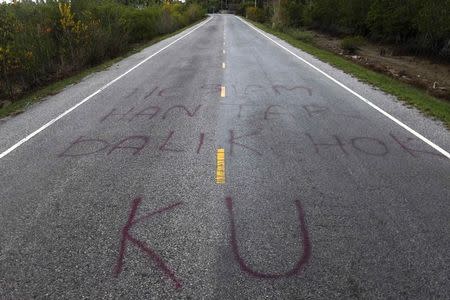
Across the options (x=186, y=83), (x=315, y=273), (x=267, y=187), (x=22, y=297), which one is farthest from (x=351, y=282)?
(x=186, y=83)

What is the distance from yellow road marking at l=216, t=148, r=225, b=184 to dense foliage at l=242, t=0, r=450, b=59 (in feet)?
64.2

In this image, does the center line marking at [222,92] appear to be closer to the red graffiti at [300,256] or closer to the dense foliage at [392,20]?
the red graffiti at [300,256]

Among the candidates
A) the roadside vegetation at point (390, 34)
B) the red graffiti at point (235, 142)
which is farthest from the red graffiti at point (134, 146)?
the roadside vegetation at point (390, 34)

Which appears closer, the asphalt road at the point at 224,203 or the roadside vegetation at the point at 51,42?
the asphalt road at the point at 224,203

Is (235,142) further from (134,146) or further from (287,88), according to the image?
(287,88)

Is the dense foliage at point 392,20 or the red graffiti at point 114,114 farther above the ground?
the dense foliage at point 392,20

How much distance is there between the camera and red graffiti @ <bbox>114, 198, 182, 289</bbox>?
3.88 metres

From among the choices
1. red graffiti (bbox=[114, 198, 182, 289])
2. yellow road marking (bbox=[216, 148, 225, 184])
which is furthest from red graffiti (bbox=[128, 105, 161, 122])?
red graffiti (bbox=[114, 198, 182, 289])

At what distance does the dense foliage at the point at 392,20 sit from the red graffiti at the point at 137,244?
21.7m

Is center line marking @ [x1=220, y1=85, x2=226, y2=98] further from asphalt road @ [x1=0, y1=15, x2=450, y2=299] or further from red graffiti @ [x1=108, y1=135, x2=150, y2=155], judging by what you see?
red graffiti @ [x1=108, y1=135, x2=150, y2=155]

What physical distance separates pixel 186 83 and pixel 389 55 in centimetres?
1855

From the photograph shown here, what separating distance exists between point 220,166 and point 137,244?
92.6 inches

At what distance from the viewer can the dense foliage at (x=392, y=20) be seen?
22.3 meters

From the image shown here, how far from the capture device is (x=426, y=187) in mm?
5676
